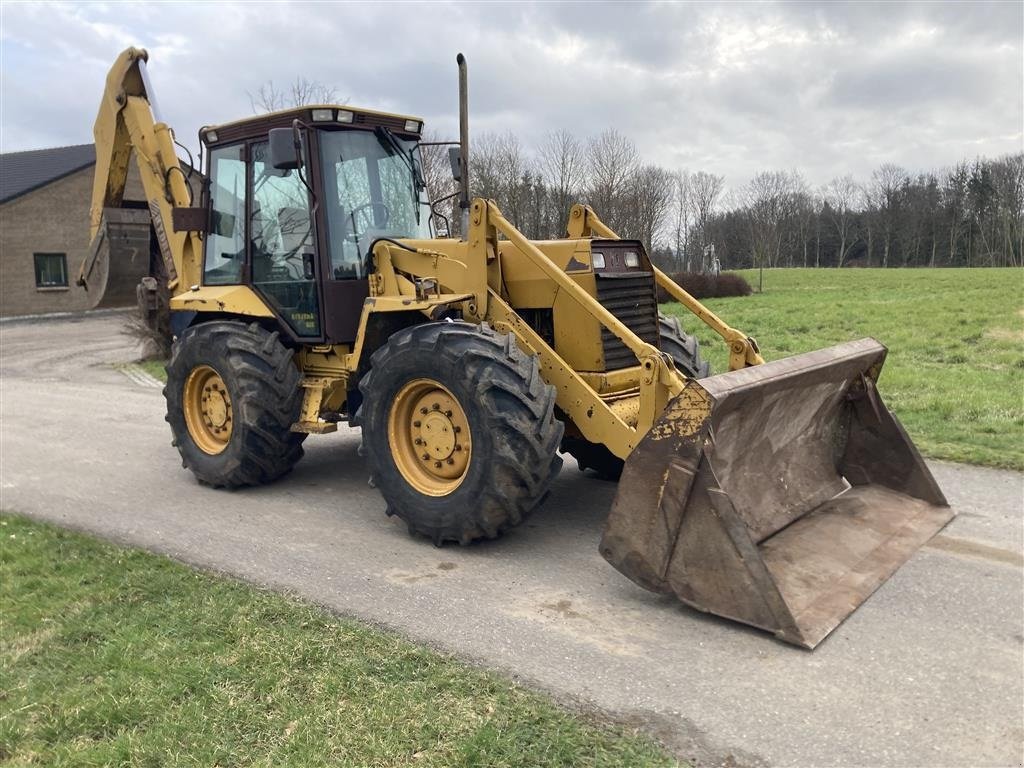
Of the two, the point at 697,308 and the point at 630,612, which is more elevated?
the point at 697,308

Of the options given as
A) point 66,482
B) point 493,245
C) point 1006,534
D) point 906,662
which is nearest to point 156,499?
point 66,482

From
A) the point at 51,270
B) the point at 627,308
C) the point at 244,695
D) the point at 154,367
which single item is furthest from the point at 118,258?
the point at 51,270

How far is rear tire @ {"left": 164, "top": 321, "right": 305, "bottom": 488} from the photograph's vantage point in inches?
252

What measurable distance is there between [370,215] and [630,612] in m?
3.65

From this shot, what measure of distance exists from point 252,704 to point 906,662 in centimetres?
277

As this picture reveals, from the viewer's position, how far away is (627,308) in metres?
5.74

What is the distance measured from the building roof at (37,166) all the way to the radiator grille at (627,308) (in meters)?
32.5

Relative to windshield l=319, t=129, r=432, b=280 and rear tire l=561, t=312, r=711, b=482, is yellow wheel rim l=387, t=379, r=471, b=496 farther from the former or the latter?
windshield l=319, t=129, r=432, b=280

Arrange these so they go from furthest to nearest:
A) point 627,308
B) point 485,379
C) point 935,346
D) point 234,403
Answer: point 935,346
point 234,403
point 627,308
point 485,379

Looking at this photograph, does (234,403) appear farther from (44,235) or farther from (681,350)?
(44,235)

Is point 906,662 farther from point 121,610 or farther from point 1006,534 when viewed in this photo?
point 121,610

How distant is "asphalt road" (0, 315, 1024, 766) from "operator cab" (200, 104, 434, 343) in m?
1.60

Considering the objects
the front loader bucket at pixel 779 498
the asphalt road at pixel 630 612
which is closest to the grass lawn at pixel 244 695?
the asphalt road at pixel 630 612

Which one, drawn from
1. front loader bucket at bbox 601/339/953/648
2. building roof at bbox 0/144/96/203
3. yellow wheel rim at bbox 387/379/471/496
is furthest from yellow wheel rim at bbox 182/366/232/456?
building roof at bbox 0/144/96/203
